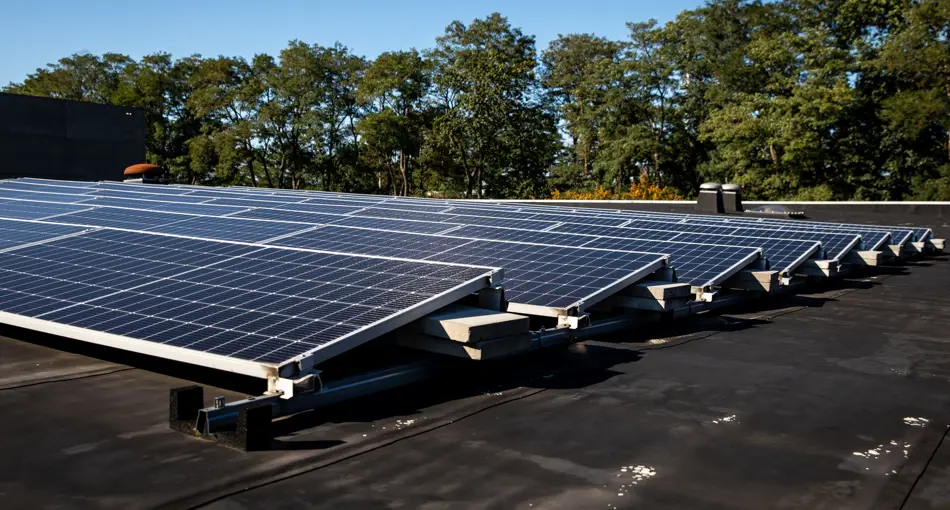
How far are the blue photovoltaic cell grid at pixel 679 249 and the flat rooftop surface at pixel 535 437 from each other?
350 centimetres

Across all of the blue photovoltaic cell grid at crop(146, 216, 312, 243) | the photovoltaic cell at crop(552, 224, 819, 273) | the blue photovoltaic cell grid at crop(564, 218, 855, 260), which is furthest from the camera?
the blue photovoltaic cell grid at crop(564, 218, 855, 260)

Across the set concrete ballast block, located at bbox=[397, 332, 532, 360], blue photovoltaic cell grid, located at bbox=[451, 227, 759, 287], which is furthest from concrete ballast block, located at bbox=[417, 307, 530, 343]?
blue photovoltaic cell grid, located at bbox=[451, 227, 759, 287]

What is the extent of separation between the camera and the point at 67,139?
148 feet

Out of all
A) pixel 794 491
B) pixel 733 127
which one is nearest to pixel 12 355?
pixel 794 491

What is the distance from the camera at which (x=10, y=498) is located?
18.0 ft

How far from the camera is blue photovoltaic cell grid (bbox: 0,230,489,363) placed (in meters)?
8.00

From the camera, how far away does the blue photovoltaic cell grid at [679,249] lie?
14.4 m

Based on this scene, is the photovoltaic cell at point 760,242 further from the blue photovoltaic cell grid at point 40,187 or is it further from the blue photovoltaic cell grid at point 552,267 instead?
the blue photovoltaic cell grid at point 40,187

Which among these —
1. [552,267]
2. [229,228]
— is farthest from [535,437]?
[229,228]

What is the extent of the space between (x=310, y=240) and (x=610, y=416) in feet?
29.0

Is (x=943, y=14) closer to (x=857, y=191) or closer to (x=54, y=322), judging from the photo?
(x=857, y=191)

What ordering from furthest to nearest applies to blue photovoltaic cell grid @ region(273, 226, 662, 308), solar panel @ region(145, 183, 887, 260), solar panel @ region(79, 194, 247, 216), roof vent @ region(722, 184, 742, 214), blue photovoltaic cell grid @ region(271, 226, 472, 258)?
roof vent @ region(722, 184, 742, 214) → solar panel @ region(79, 194, 247, 216) → solar panel @ region(145, 183, 887, 260) → blue photovoltaic cell grid @ region(271, 226, 472, 258) → blue photovoltaic cell grid @ region(273, 226, 662, 308)

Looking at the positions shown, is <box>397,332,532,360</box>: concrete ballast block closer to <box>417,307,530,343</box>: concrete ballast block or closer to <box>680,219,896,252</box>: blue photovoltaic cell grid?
<box>417,307,530,343</box>: concrete ballast block

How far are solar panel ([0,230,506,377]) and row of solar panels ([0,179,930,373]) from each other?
0.08 feet
